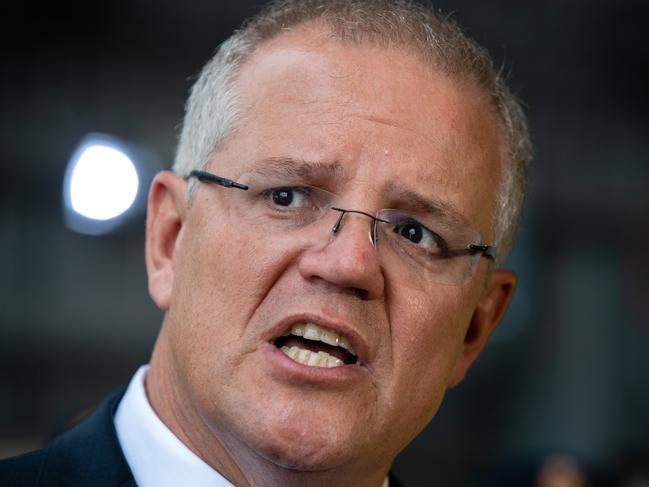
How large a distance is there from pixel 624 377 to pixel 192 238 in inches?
209

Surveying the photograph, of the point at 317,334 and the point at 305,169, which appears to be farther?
the point at 305,169

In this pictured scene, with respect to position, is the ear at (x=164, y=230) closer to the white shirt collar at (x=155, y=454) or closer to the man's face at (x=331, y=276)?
the man's face at (x=331, y=276)

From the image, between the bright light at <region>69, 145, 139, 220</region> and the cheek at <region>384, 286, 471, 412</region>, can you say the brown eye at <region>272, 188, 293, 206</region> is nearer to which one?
the cheek at <region>384, 286, 471, 412</region>

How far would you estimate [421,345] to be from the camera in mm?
1997

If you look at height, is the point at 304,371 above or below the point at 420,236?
below

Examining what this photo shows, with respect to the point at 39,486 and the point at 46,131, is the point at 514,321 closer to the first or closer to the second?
the point at 46,131

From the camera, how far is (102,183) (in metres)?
5.82

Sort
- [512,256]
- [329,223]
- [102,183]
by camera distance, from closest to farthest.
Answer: [329,223] → [102,183] → [512,256]

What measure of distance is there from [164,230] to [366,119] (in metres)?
0.57

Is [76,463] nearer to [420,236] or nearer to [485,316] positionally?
[420,236]

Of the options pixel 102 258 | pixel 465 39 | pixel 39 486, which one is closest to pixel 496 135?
pixel 465 39

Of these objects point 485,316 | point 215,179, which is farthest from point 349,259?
point 485,316

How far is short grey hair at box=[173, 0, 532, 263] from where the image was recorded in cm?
215

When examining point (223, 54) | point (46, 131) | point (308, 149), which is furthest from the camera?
point (46, 131)
